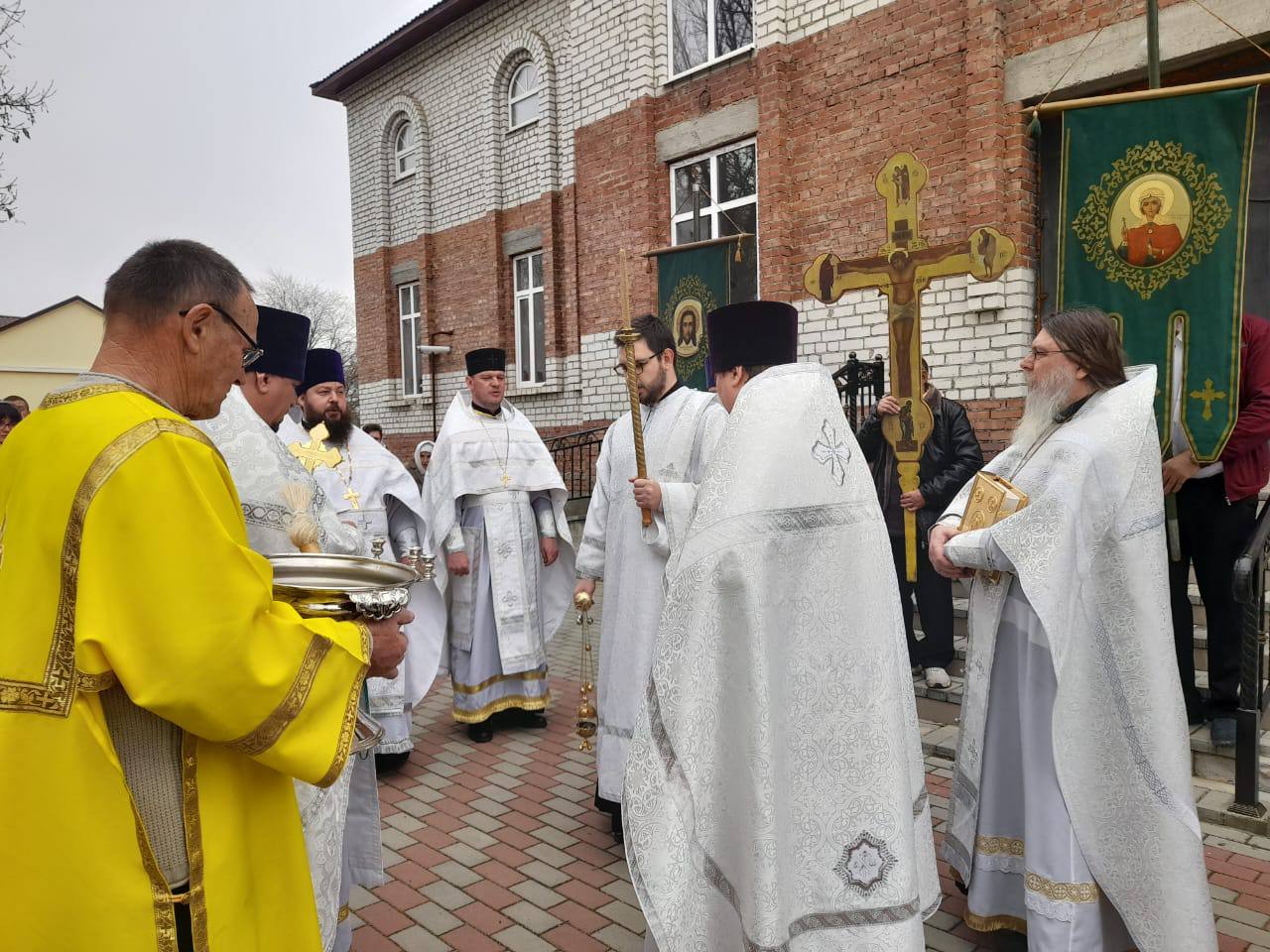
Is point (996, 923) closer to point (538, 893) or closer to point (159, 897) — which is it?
point (538, 893)

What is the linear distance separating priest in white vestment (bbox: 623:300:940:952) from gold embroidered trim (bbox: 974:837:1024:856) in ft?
1.92

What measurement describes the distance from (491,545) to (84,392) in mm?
4151

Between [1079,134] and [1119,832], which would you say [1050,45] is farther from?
[1119,832]

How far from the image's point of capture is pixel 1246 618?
398cm

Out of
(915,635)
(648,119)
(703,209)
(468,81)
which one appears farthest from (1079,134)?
(468,81)

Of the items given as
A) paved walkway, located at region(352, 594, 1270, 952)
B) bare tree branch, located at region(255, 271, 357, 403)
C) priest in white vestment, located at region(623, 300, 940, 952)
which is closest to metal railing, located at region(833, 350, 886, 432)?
paved walkway, located at region(352, 594, 1270, 952)

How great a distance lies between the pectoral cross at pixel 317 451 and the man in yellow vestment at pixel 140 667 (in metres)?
2.98

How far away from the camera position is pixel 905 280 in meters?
5.30

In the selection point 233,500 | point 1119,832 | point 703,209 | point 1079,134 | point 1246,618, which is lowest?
point 1119,832

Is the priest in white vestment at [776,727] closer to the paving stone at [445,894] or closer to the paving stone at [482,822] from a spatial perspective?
the paving stone at [445,894]

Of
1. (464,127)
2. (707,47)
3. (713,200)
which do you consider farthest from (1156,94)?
(464,127)

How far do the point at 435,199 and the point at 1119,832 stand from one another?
45.9ft

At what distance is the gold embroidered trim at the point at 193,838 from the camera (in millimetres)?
1562

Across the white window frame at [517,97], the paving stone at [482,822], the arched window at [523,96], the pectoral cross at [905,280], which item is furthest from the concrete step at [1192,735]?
the arched window at [523,96]
